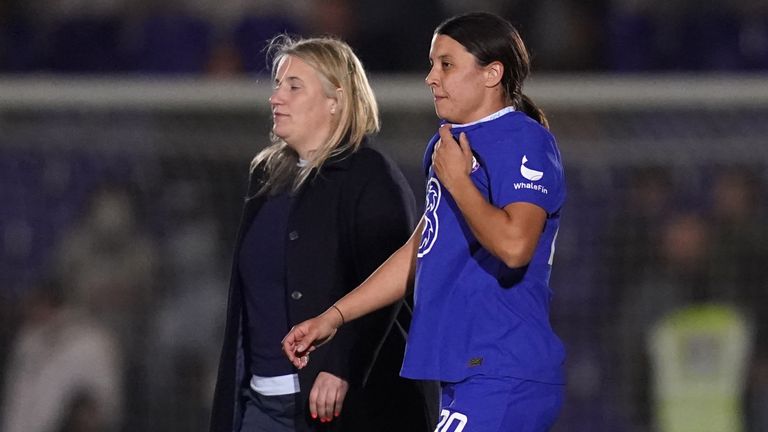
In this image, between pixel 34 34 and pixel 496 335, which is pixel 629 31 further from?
pixel 496 335

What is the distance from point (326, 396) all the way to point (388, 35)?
448 cm

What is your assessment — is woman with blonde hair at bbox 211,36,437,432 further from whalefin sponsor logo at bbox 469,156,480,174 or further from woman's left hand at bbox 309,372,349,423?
whalefin sponsor logo at bbox 469,156,480,174

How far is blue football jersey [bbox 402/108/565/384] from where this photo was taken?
3074 mm

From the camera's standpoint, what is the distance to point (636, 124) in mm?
7605

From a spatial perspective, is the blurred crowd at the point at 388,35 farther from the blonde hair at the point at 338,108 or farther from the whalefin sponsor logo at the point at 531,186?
the whalefin sponsor logo at the point at 531,186

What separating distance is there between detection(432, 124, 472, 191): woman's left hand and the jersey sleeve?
57 millimetres

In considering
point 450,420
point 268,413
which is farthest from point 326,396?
point 450,420

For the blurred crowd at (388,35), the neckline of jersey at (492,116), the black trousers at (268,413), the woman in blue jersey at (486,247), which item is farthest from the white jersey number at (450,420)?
the blurred crowd at (388,35)

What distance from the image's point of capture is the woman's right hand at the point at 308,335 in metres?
3.35

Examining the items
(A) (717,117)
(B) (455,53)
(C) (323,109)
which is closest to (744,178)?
(A) (717,117)

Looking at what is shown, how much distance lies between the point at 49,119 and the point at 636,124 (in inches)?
122

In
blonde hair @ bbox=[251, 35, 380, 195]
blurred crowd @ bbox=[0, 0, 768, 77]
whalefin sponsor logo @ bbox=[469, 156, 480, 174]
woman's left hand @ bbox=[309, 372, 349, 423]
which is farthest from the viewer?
blurred crowd @ bbox=[0, 0, 768, 77]

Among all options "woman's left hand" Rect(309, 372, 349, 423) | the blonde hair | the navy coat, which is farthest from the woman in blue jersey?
the blonde hair

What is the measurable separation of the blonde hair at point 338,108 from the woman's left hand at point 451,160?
75cm
